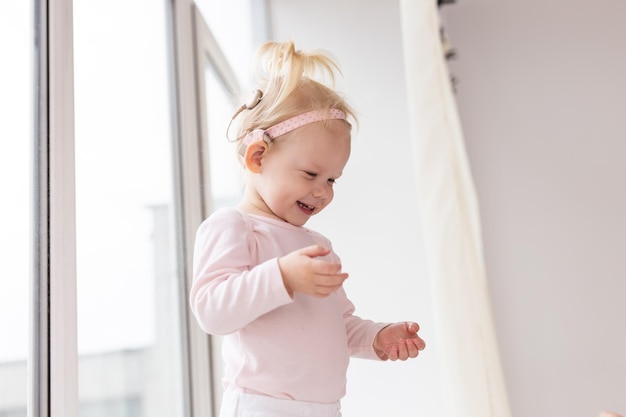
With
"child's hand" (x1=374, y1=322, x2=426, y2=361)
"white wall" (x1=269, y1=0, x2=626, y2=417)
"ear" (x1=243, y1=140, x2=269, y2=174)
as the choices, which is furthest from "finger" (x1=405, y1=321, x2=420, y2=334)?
"white wall" (x1=269, y1=0, x2=626, y2=417)

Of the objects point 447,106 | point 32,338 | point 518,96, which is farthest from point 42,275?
point 518,96

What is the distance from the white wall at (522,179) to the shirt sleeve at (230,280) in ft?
4.39

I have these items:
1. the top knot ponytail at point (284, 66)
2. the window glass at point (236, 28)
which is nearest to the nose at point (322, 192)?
the top knot ponytail at point (284, 66)

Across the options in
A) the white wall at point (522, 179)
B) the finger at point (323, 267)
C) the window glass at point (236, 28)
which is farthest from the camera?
the white wall at point (522, 179)

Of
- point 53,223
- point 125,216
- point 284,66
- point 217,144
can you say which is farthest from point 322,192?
point 217,144

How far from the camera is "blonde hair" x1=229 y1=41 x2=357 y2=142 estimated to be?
0.87 meters

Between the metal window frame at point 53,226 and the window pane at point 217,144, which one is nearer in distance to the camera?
the metal window frame at point 53,226

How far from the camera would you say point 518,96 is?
2.41m

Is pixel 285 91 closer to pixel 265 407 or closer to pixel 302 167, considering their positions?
pixel 302 167

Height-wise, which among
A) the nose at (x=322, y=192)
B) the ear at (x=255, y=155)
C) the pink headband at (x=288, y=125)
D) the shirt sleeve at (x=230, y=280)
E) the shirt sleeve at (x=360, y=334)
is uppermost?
the pink headband at (x=288, y=125)

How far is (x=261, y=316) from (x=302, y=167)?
6.9 inches

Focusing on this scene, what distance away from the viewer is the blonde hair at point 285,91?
2.84 feet

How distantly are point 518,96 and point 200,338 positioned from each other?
55.6 inches

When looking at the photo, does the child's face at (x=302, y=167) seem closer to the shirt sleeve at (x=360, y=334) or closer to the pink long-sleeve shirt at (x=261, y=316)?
the pink long-sleeve shirt at (x=261, y=316)
